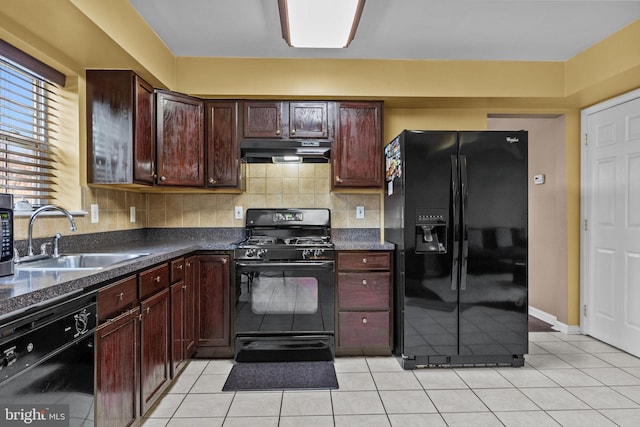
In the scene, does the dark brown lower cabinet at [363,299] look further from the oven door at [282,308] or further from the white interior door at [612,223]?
the white interior door at [612,223]

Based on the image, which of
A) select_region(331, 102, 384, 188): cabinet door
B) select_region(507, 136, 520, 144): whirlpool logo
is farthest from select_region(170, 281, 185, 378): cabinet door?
select_region(507, 136, 520, 144): whirlpool logo

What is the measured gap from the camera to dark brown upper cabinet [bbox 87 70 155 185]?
8.11ft

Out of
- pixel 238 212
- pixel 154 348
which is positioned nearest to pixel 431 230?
pixel 238 212

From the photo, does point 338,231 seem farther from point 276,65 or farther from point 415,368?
point 276,65

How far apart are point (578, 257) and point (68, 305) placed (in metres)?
4.06

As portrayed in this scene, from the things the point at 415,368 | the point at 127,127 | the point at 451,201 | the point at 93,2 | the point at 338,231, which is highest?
the point at 93,2

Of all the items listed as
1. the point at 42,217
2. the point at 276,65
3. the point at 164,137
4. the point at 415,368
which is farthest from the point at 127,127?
the point at 415,368

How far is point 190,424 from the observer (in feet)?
6.59

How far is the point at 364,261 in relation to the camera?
2.90 metres

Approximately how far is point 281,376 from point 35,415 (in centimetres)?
165

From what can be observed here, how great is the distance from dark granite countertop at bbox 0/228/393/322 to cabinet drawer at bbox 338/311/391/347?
21.0 inches

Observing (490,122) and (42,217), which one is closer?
(42,217)

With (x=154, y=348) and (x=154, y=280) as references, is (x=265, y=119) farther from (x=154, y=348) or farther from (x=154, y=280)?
(x=154, y=348)

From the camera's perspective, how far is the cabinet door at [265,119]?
10.2 feet
